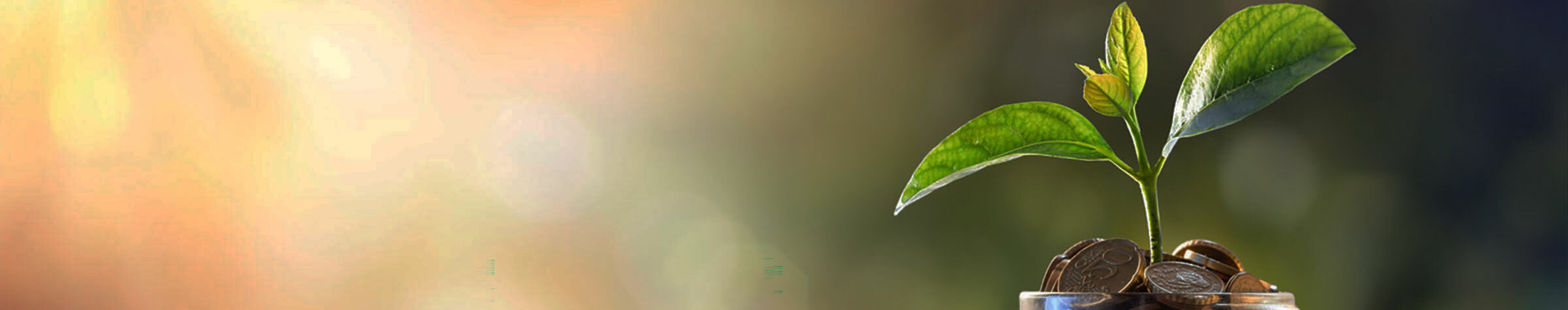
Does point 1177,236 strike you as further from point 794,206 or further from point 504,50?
point 504,50

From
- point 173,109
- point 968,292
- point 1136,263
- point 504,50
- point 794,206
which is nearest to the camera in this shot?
point 1136,263

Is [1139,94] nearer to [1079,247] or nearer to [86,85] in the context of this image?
[1079,247]

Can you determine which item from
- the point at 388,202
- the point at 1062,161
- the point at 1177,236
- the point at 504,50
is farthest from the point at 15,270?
the point at 1177,236

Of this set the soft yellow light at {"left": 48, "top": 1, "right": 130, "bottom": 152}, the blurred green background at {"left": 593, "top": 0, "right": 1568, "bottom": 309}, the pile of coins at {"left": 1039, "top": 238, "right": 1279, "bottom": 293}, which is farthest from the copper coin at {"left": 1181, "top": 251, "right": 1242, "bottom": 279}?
the soft yellow light at {"left": 48, "top": 1, "right": 130, "bottom": 152}

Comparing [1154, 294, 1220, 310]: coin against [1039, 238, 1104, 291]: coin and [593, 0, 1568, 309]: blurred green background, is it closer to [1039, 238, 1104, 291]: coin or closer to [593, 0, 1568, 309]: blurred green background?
[1039, 238, 1104, 291]: coin

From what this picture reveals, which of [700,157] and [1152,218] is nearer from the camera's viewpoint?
[1152,218]

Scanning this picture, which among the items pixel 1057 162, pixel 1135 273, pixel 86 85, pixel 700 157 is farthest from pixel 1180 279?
pixel 86 85
